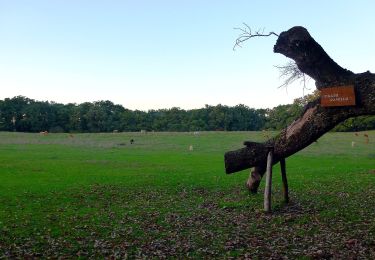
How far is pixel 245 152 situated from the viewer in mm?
15328

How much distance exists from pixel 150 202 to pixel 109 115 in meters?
99.8

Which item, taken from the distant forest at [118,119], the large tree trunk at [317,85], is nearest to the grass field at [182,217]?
the large tree trunk at [317,85]

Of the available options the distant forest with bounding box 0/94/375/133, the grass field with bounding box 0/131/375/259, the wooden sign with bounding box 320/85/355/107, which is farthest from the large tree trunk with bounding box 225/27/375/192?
the distant forest with bounding box 0/94/375/133

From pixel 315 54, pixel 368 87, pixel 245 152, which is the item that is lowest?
pixel 245 152

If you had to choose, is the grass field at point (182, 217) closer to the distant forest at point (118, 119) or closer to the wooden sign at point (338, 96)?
the wooden sign at point (338, 96)

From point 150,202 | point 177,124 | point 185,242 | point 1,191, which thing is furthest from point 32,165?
point 177,124

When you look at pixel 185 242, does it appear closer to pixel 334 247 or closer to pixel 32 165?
pixel 334 247

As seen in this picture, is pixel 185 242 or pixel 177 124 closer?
pixel 185 242

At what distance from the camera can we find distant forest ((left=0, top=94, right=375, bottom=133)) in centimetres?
11012

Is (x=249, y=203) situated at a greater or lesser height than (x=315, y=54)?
lesser

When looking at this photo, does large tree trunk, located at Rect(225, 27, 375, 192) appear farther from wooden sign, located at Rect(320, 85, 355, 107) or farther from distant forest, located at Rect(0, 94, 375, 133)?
distant forest, located at Rect(0, 94, 375, 133)

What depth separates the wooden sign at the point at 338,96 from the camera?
40.0 ft

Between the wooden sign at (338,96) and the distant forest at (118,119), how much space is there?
9544 cm

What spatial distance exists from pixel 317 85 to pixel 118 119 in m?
104
